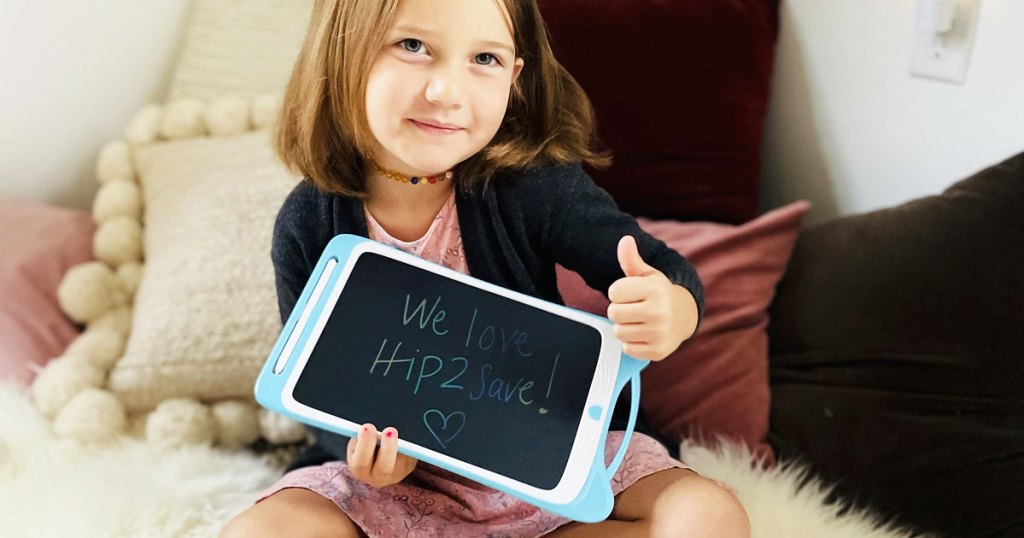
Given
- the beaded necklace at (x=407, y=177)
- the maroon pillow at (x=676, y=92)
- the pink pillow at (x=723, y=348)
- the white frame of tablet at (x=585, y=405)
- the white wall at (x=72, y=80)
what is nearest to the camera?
the white frame of tablet at (x=585, y=405)

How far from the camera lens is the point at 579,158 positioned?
80 centimetres

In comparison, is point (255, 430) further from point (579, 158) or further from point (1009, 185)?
point (1009, 185)

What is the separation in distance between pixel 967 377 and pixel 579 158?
47cm

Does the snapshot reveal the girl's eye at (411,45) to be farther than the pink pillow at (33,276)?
No

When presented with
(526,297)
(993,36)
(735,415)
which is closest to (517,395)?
(526,297)

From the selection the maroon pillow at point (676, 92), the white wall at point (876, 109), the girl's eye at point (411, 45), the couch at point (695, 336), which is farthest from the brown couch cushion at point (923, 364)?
the girl's eye at point (411, 45)

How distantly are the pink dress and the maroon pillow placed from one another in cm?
38

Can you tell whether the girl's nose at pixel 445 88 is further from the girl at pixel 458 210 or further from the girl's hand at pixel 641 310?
the girl's hand at pixel 641 310

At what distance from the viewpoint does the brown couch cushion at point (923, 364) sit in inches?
32.0

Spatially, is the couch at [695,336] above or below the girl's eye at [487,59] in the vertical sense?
below

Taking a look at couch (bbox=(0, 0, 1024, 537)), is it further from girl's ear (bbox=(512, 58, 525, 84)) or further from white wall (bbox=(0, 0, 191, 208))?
girl's ear (bbox=(512, 58, 525, 84))

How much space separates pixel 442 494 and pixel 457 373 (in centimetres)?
16

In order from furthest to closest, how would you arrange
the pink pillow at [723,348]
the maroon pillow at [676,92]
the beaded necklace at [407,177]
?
the maroon pillow at [676,92] < the pink pillow at [723,348] < the beaded necklace at [407,177]

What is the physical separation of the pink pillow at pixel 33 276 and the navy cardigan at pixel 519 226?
0.45 meters
